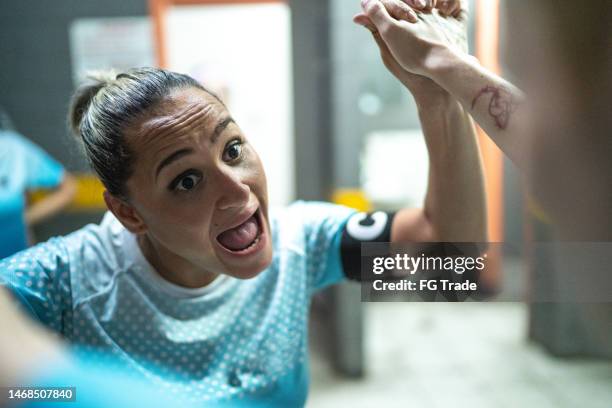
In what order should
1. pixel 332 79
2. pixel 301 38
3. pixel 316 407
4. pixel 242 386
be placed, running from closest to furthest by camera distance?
pixel 242 386, pixel 316 407, pixel 301 38, pixel 332 79

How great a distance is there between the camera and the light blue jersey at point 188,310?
0.53 metres

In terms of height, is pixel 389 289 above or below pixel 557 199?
below

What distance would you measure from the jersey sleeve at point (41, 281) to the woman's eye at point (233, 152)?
8.3 inches

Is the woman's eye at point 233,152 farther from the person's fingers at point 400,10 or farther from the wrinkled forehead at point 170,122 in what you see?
the person's fingers at point 400,10

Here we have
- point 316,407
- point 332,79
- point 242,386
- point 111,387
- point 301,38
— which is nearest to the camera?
point 111,387

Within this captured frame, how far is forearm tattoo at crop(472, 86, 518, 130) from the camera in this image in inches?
18.3

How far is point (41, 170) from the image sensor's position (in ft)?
2.52

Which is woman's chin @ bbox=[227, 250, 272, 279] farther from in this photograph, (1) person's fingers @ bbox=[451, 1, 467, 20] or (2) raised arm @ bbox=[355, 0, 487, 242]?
(1) person's fingers @ bbox=[451, 1, 467, 20]

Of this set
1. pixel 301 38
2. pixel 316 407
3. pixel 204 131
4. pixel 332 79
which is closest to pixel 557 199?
pixel 204 131

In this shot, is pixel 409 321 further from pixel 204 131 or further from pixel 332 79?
pixel 204 131

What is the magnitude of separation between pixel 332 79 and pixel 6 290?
112 cm

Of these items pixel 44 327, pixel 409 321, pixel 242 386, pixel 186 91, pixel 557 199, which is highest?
pixel 186 91

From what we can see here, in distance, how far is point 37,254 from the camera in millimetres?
533

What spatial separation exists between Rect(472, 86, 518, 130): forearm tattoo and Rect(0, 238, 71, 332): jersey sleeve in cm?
46
